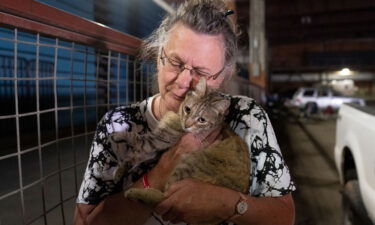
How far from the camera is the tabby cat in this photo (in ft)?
4.30

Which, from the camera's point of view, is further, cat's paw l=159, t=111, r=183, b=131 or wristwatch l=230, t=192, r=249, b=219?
cat's paw l=159, t=111, r=183, b=131

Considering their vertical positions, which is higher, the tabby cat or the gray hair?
the gray hair

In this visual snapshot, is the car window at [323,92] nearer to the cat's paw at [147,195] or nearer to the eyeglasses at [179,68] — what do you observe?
the eyeglasses at [179,68]

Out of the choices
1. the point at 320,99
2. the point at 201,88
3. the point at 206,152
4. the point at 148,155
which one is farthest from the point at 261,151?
the point at 320,99

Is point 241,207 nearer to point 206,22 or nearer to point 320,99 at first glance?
point 206,22

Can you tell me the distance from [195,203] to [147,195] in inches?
6.7

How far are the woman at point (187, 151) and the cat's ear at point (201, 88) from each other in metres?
0.03

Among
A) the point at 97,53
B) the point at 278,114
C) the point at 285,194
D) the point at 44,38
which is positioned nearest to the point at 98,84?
the point at 97,53

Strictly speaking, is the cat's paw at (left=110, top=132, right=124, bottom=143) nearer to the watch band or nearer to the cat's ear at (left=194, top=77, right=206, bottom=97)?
the cat's ear at (left=194, top=77, right=206, bottom=97)

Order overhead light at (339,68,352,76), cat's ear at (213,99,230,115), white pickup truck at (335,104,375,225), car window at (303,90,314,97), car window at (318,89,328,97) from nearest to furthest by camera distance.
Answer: cat's ear at (213,99,230,115) < white pickup truck at (335,104,375,225) < car window at (318,89,328,97) < car window at (303,90,314,97) < overhead light at (339,68,352,76)

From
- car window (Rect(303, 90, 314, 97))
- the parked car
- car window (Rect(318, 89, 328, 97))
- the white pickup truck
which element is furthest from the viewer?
car window (Rect(303, 90, 314, 97))

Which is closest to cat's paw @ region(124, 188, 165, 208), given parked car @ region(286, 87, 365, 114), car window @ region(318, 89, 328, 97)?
parked car @ region(286, 87, 365, 114)

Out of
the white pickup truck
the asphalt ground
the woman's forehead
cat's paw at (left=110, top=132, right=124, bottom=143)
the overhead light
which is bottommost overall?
the asphalt ground

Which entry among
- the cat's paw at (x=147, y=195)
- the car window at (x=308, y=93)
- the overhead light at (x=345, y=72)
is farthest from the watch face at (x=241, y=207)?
the overhead light at (x=345, y=72)
